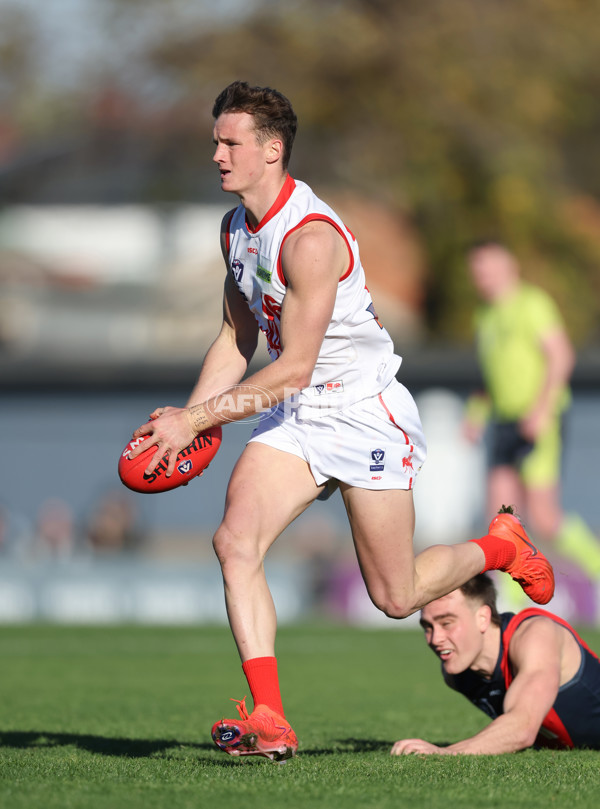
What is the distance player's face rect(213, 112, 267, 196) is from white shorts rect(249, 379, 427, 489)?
35.2 inches

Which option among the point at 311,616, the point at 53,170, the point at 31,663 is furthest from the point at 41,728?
the point at 53,170

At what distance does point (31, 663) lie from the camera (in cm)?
1055

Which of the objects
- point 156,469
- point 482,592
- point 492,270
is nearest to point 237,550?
point 156,469

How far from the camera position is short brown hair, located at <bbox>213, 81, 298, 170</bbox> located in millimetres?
5230

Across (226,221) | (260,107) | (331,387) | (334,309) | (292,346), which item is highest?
(260,107)

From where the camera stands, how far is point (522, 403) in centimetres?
1161

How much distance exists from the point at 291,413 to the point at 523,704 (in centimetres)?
145

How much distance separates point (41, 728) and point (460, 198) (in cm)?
2574

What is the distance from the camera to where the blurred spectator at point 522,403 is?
11.4 meters

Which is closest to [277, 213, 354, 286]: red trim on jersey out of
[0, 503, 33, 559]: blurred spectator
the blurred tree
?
[0, 503, 33, 559]: blurred spectator

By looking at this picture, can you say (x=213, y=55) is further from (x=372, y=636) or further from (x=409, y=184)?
(x=372, y=636)

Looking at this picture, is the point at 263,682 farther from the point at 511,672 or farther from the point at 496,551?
the point at 496,551

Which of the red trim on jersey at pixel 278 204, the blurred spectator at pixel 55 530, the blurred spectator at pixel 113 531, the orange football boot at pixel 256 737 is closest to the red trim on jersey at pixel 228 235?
the red trim on jersey at pixel 278 204

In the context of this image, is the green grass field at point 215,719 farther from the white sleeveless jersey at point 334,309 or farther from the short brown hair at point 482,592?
the white sleeveless jersey at point 334,309
